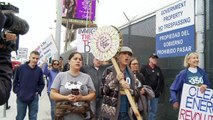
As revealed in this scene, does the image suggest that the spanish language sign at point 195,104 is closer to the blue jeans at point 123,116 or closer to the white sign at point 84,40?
the blue jeans at point 123,116

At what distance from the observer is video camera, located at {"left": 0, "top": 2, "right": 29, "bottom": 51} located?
72.2 inches

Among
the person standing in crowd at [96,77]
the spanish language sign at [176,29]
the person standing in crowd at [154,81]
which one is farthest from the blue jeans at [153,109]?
the person standing in crowd at [96,77]

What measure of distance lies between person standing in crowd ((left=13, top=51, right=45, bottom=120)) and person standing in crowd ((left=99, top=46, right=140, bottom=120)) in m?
2.80

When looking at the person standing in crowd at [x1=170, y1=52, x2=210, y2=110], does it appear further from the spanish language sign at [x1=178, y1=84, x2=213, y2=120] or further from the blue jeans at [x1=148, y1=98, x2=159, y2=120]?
the blue jeans at [x1=148, y1=98, x2=159, y2=120]

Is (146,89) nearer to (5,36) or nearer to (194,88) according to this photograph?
(194,88)

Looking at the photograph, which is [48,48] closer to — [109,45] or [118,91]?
[109,45]

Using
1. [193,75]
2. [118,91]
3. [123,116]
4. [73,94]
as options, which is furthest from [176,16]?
[73,94]

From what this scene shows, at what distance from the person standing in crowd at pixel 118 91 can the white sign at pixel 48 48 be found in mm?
5318

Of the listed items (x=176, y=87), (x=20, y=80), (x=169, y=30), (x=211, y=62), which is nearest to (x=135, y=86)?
(x=176, y=87)

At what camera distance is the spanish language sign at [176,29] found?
605 cm

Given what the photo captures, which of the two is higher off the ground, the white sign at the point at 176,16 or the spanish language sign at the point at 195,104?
the white sign at the point at 176,16

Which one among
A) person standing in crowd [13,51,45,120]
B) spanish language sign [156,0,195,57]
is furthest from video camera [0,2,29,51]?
person standing in crowd [13,51,45,120]

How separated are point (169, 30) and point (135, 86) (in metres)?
1.92

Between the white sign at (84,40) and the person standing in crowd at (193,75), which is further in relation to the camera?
the white sign at (84,40)
